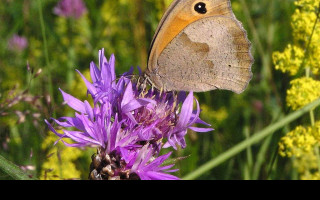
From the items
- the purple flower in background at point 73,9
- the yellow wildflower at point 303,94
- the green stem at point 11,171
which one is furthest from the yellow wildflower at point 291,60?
the purple flower in background at point 73,9

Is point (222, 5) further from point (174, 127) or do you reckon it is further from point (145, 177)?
point (145, 177)

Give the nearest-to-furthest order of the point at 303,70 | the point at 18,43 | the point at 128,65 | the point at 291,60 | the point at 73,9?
the point at 291,60, the point at 303,70, the point at 128,65, the point at 18,43, the point at 73,9

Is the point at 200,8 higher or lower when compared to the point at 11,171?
higher

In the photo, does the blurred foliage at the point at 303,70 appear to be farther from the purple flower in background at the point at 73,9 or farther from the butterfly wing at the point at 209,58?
the purple flower in background at the point at 73,9

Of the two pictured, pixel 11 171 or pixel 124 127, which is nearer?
pixel 11 171

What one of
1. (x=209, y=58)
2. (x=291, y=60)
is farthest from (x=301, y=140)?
(x=209, y=58)

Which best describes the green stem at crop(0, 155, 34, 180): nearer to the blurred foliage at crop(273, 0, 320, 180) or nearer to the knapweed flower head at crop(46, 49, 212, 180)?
the knapweed flower head at crop(46, 49, 212, 180)

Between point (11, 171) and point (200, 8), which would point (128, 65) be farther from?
point (11, 171)
